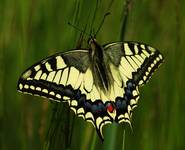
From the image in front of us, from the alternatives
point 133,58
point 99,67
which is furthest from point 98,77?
point 133,58

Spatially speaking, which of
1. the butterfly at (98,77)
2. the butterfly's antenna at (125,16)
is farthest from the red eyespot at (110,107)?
the butterfly's antenna at (125,16)

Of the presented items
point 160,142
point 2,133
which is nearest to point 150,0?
point 160,142

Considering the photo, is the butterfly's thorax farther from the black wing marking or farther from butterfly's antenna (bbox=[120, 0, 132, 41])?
butterfly's antenna (bbox=[120, 0, 132, 41])

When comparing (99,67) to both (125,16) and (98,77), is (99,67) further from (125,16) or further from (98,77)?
(125,16)

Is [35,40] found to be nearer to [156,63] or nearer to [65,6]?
[65,6]

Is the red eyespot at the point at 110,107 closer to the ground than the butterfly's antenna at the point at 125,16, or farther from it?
closer to the ground

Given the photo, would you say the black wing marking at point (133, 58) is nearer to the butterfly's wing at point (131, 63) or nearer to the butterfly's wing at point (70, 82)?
the butterfly's wing at point (131, 63)
